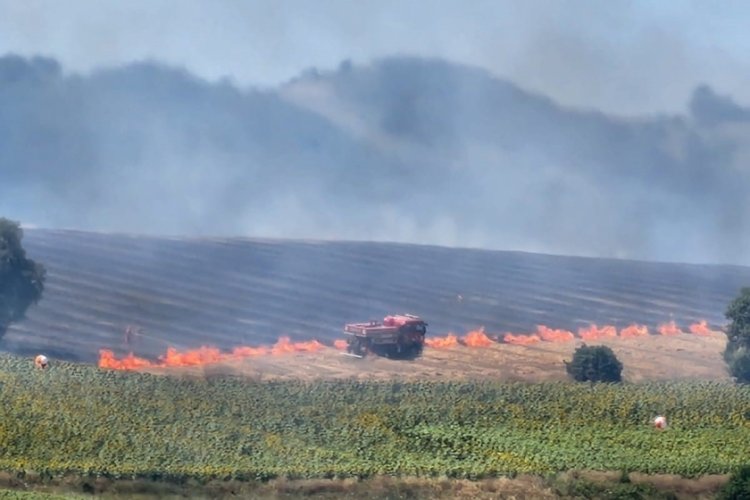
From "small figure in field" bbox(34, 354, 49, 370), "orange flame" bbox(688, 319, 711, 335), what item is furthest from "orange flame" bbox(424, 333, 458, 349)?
"small figure in field" bbox(34, 354, 49, 370)

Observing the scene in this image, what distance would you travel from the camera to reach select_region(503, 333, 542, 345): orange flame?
74225 mm

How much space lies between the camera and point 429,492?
4206cm

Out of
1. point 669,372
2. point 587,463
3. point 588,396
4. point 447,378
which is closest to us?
point 587,463

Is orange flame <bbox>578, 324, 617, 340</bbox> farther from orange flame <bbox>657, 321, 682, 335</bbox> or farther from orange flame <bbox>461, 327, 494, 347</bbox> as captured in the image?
orange flame <bbox>461, 327, 494, 347</bbox>

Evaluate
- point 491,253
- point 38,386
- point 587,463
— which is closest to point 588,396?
point 587,463

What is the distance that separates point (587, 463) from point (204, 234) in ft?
214

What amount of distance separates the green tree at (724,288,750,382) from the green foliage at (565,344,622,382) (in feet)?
19.7

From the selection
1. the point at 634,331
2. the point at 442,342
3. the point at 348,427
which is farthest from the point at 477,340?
the point at 348,427

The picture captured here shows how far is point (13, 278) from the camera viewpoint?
67625mm

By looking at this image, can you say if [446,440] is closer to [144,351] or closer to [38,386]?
[38,386]

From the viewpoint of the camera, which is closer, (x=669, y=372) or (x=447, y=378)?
(x=447, y=378)

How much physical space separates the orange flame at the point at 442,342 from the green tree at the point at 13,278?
22.2 meters

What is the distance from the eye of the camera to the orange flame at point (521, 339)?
74.2 meters

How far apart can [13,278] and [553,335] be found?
32.1 meters
